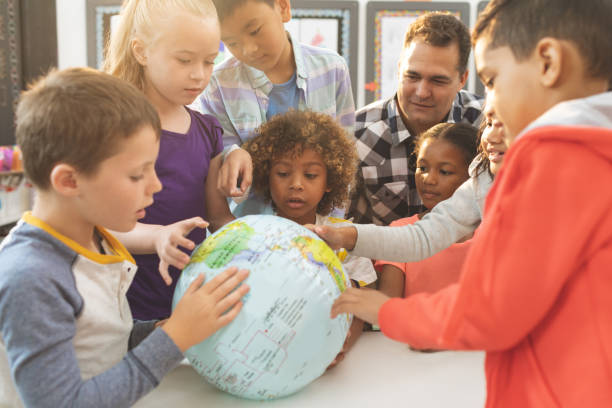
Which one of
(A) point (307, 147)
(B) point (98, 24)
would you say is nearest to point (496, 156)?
(A) point (307, 147)

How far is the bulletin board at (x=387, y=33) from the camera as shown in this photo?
429cm

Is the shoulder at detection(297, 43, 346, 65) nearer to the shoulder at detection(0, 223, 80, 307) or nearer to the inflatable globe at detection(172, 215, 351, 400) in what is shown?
the inflatable globe at detection(172, 215, 351, 400)

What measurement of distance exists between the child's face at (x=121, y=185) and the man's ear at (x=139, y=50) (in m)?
0.50

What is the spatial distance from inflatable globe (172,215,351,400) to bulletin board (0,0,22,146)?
1697 mm

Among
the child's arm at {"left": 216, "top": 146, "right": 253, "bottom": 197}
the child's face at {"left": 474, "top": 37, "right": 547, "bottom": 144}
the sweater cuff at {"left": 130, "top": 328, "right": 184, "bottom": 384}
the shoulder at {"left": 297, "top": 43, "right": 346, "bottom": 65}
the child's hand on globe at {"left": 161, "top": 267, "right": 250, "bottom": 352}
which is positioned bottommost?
the sweater cuff at {"left": 130, "top": 328, "right": 184, "bottom": 384}

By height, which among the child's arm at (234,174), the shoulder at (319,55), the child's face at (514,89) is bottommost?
the child's arm at (234,174)

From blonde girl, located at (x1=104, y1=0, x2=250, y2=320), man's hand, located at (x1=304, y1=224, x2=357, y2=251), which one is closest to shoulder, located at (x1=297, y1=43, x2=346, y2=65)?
blonde girl, located at (x1=104, y1=0, x2=250, y2=320)

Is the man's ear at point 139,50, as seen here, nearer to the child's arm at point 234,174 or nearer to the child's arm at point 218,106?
the child's arm at point 234,174

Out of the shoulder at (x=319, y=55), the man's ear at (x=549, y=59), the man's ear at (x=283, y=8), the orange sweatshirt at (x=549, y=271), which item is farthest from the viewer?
the shoulder at (x=319, y=55)

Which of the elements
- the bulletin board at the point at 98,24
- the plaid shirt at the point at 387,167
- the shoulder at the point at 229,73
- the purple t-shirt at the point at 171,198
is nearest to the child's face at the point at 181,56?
the purple t-shirt at the point at 171,198

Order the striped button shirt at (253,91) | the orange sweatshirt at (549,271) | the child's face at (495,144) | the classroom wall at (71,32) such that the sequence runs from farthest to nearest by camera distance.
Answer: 1. the classroom wall at (71,32)
2. the striped button shirt at (253,91)
3. the child's face at (495,144)
4. the orange sweatshirt at (549,271)

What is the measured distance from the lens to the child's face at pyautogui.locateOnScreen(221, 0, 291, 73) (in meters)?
1.95

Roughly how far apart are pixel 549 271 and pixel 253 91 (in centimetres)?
164

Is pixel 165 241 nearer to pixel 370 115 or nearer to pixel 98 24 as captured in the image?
pixel 370 115
